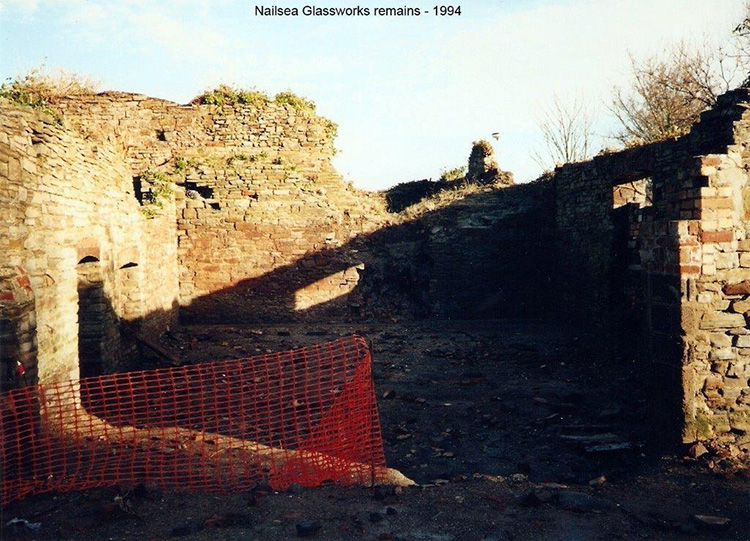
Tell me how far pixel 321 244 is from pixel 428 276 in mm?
2897

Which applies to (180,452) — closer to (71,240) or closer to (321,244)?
(71,240)

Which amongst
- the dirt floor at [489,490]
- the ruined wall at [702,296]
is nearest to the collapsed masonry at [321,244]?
the ruined wall at [702,296]

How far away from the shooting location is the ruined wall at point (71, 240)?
5306 millimetres

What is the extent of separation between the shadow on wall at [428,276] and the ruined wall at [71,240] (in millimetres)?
3094

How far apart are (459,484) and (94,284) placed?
241 inches

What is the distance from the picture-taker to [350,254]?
12.8m

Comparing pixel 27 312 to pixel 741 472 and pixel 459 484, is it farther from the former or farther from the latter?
pixel 741 472

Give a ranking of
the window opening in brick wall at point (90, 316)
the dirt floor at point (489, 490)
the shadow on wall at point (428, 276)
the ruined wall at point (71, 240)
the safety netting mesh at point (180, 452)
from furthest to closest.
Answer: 1. the shadow on wall at point (428, 276)
2. the window opening in brick wall at point (90, 316)
3. the ruined wall at point (71, 240)
4. the safety netting mesh at point (180, 452)
5. the dirt floor at point (489, 490)

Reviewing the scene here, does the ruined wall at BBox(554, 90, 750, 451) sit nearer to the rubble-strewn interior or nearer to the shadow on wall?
the rubble-strewn interior

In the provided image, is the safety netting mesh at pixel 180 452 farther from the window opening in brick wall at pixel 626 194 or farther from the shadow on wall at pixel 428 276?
the window opening in brick wall at pixel 626 194

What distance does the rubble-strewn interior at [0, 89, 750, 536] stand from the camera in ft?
17.0

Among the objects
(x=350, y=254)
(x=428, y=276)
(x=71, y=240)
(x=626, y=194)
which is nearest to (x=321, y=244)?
(x=350, y=254)

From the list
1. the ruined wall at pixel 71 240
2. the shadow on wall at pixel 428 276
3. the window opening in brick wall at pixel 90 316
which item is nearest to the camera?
the ruined wall at pixel 71 240

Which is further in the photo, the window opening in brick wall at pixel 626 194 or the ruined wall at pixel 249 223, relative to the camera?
the ruined wall at pixel 249 223
